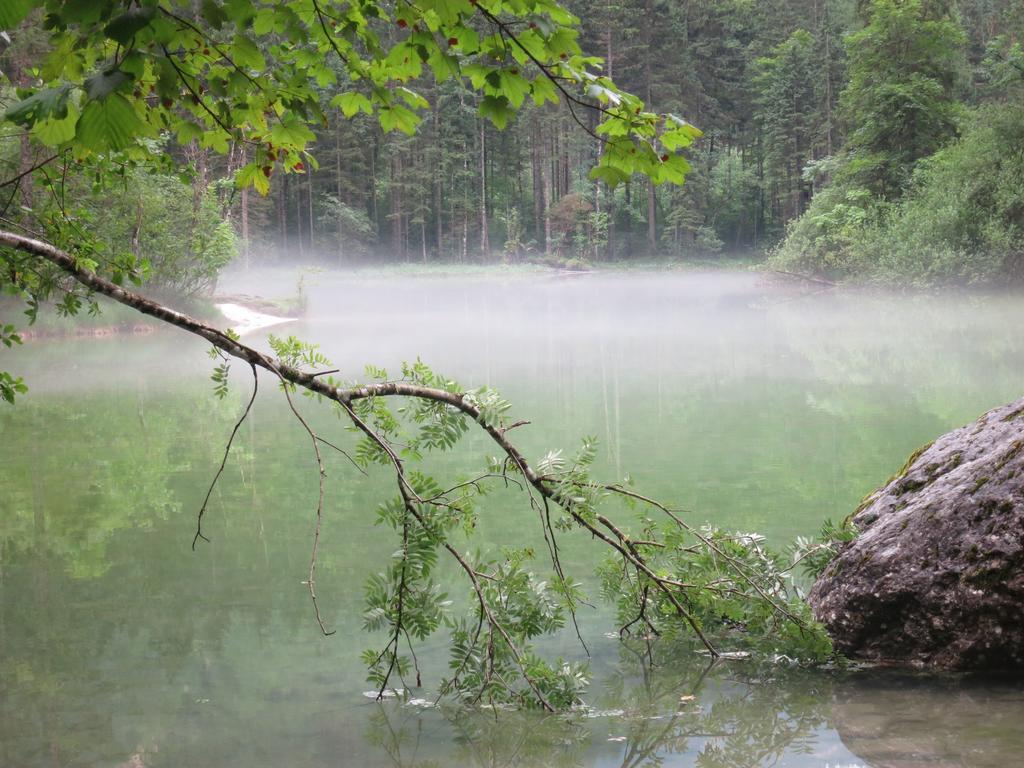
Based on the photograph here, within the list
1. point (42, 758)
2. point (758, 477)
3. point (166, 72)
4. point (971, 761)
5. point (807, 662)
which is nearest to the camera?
point (166, 72)

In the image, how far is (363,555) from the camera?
664 cm

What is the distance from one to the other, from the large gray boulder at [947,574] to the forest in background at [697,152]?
30515 mm

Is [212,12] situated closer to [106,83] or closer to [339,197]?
[106,83]

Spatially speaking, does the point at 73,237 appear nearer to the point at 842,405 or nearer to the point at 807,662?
the point at 807,662

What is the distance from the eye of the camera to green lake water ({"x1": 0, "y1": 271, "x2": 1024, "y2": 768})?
385 centimetres

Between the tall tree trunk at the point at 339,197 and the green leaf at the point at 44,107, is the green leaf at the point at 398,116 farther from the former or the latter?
the tall tree trunk at the point at 339,197

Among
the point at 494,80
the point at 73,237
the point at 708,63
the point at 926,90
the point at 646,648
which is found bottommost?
the point at 646,648

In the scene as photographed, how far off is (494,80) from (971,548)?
293 centimetres

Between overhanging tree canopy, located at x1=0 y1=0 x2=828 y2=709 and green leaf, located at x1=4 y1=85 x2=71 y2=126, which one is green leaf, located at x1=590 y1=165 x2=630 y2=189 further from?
green leaf, located at x1=4 y1=85 x2=71 y2=126

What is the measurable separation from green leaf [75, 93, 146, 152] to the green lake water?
2.58 metres

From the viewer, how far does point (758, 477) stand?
8.74 m

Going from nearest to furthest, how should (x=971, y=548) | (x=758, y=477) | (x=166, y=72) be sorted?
(x=166, y=72), (x=971, y=548), (x=758, y=477)

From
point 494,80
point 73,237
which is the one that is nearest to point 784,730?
point 494,80

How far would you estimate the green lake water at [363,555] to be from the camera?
3850 mm
